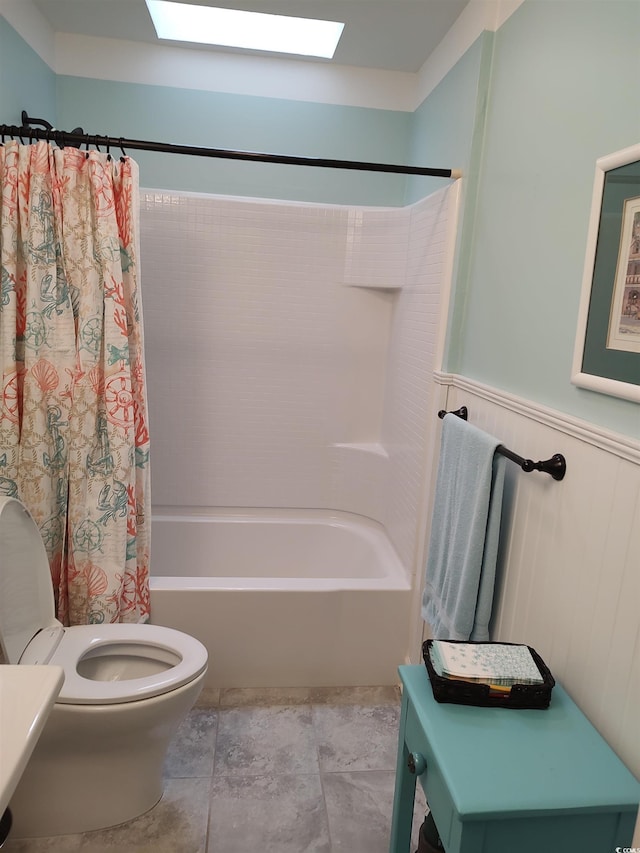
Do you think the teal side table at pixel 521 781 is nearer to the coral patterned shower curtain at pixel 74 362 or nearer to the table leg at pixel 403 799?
the table leg at pixel 403 799

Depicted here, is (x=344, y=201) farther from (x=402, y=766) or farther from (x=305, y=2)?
(x=402, y=766)

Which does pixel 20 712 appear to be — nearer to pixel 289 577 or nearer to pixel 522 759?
pixel 522 759

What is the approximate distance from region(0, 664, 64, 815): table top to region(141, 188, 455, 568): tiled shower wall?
5.72 feet

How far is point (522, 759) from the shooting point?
105 cm

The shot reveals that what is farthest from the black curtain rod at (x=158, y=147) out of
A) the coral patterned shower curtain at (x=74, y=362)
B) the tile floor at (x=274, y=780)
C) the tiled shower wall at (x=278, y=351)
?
the tile floor at (x=274, y=780)

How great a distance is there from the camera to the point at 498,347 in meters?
1.73

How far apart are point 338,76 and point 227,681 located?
2.61 metres

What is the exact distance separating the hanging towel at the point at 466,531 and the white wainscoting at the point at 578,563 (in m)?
0.06

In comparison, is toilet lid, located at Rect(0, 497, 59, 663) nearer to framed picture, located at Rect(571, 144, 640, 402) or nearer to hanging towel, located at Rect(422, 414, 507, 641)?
hanging towel, located at Rect(422, 414, 507, 641)

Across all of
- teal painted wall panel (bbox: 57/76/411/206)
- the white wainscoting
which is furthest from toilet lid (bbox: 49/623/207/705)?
teal painted wall panel (bbox: 57/76/411/206)

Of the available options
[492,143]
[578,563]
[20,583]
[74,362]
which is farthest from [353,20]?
[20,583]

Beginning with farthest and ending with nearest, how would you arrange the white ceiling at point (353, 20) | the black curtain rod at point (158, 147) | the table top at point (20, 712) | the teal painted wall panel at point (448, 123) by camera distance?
the white ceiling at point (353, 20) → the teal painted wall panel at point (448, 123) → the black curtain rod at point (158, 147) → the table top at point (20, 712)

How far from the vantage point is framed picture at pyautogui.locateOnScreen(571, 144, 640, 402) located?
3.64 ft

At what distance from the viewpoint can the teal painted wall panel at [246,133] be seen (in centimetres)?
263
